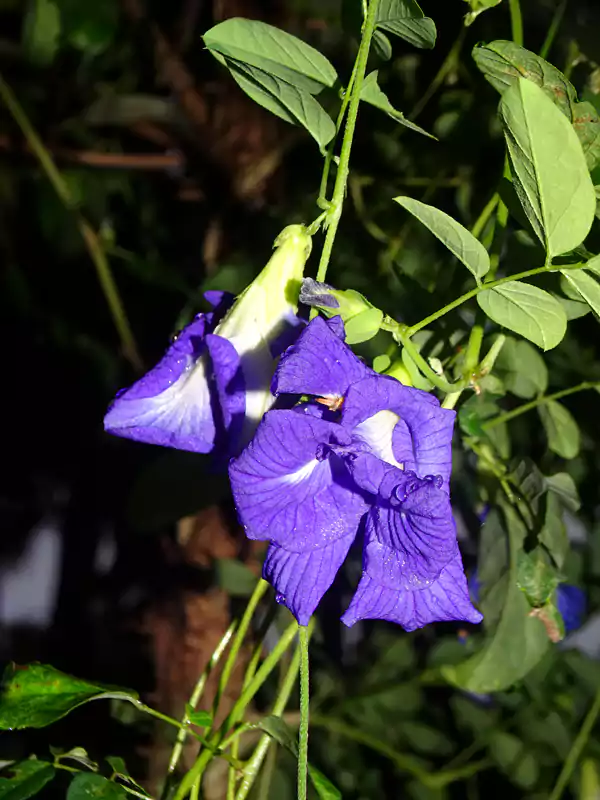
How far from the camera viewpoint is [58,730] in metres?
1.19

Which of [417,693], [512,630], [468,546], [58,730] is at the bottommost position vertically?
[58,730]

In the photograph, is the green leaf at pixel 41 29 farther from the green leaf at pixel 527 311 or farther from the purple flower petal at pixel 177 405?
the green leaf at pixel 527 311

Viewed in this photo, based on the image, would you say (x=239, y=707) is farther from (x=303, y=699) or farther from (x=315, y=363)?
(x=315, y=363)

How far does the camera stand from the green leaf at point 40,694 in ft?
1.69

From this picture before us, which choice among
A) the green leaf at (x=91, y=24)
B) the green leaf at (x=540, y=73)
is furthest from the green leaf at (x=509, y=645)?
the green leaf at (x=91, y=24)

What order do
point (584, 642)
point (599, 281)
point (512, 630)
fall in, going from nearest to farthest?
point (599, 281) < point (512, 630) < point (584, 642)

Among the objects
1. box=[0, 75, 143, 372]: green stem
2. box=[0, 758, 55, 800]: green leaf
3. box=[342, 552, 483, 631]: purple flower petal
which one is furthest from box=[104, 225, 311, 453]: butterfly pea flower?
box=[0, 75, 143, 372]: green stem

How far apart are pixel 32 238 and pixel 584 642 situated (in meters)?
1.15

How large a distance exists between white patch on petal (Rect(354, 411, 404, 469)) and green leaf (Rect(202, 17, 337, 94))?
20cm

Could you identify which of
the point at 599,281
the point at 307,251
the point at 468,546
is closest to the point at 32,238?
the point at 468,546

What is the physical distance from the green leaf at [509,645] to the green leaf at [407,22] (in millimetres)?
350

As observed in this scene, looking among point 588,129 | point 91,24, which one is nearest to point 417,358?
point 588,129

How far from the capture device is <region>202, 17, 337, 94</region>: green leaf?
1.53 feet

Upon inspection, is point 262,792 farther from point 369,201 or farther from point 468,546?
point 369,201
